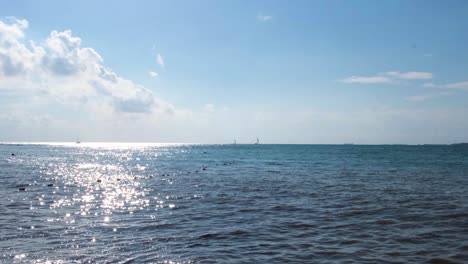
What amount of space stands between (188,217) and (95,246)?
694 cm

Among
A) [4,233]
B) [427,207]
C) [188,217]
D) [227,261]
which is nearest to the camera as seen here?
[227,261]

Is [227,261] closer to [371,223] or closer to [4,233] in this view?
[371,223]

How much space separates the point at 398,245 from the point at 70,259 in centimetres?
1316

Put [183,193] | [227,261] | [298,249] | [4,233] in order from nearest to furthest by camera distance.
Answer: [227,261]
[298,249]
[4,233]
[183,193]

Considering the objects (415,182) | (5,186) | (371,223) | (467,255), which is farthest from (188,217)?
(415,182)

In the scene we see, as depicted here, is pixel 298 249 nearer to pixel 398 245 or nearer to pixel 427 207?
pixel 398 245

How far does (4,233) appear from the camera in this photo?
17438mm

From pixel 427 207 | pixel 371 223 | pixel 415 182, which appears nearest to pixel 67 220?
pixel 371 223

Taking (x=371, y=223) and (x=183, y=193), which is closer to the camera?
(x=371, y=223)

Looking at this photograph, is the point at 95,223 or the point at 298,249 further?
the point at 95,223

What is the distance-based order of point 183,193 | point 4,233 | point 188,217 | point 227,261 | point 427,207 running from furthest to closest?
1. point 183,193
2. point 427,207
3. point 188,217
4. point 4,233
5. point 227,261

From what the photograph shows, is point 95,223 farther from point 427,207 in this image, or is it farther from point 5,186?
point 5,186

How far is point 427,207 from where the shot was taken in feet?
79.2

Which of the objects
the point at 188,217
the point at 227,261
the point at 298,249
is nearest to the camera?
the point at 227,261
